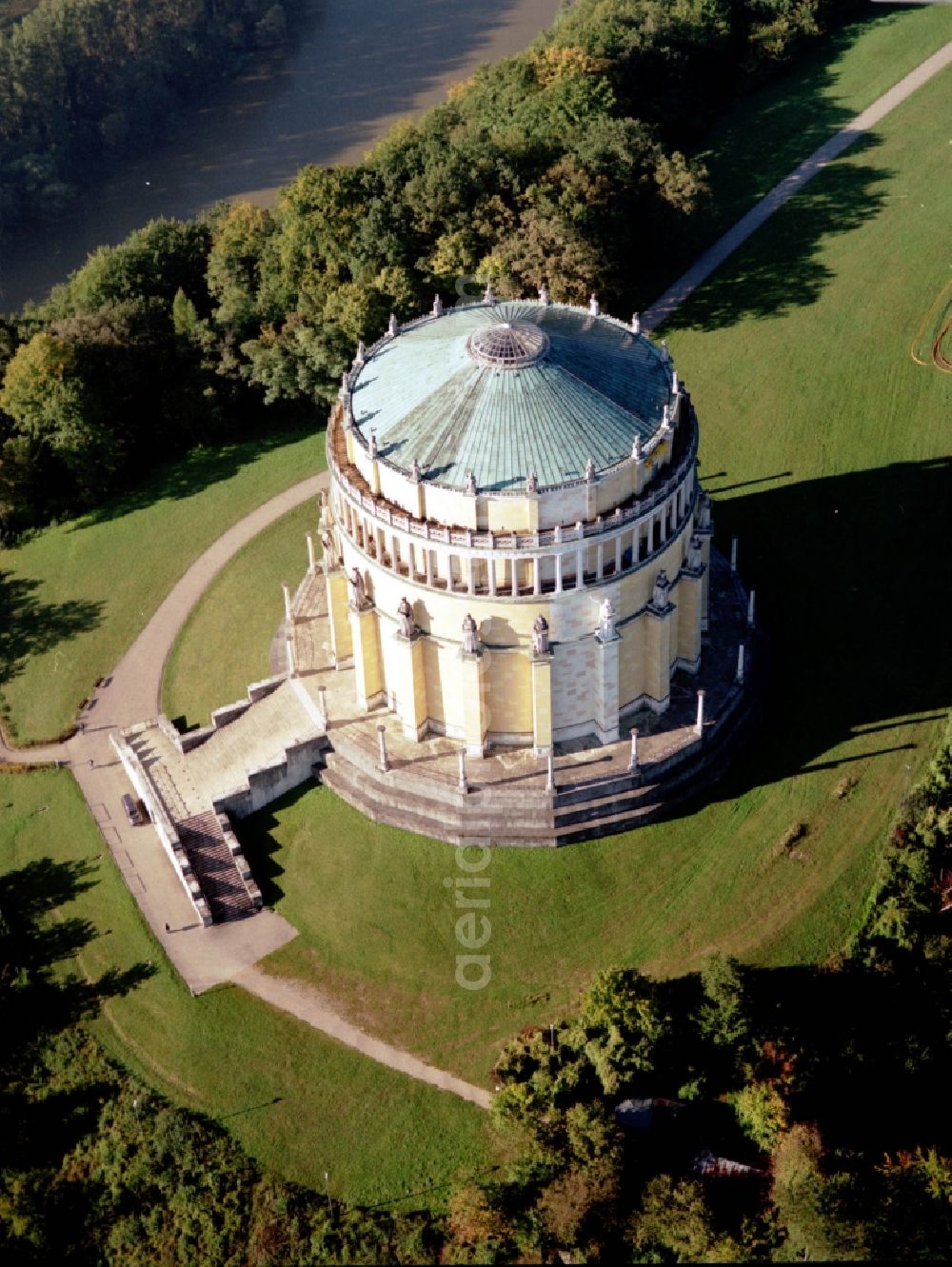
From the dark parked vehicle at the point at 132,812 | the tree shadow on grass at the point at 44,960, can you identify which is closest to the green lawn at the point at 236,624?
the dark parked vehicle at the point at 132,812

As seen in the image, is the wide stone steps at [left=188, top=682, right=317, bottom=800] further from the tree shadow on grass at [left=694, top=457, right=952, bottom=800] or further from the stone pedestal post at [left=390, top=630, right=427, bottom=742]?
the tree shadow on grass at [left=694, top=457, right=952, bottom=800]

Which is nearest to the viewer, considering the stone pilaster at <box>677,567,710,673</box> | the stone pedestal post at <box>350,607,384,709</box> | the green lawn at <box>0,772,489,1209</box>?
the green lawn at <box>0,772,489,1209</box>

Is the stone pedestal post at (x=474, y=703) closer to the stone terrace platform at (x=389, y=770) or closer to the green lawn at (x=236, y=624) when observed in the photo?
the stone terrace platform at (x=389, y=770)

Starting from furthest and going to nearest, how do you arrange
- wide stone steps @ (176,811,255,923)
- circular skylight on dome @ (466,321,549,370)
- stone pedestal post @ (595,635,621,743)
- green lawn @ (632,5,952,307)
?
green lawn @ (632,5,952,307)
wide stone steps @ (176,811,255,923)
stone pedestal post @ (595,635,621,743)
circular skylight on dome @ (466,321,549,370)

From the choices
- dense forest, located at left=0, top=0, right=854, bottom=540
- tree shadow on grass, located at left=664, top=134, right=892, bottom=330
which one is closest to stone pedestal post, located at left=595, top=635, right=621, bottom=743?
dense forest, located at left=0, top=0, right=854, bottom=540

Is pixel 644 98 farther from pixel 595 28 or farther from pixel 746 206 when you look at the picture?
pixel 746 206

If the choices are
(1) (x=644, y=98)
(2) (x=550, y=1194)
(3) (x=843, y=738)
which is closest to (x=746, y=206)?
(1) (x=644, y=98)

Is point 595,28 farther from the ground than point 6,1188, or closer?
farther from the ground
